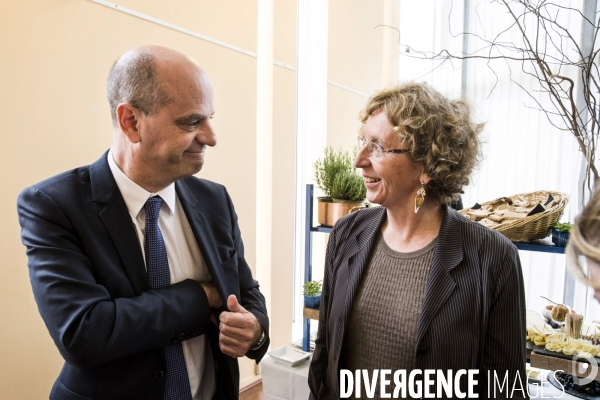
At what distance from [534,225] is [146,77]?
1.54 metres

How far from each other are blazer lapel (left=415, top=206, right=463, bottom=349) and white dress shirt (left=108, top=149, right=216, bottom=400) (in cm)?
66

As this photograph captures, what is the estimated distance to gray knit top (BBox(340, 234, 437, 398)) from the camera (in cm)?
136

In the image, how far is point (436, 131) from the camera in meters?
1.45

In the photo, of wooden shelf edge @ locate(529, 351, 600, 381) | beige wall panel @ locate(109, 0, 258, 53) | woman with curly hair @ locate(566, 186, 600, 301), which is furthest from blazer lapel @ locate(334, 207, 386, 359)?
beige wall panel @ locate(109, 0, 258, 53)

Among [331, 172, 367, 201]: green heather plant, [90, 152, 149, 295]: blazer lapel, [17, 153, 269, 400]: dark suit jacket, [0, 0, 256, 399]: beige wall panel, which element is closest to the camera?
[17, 153, 269, 400]: dark suit jacket

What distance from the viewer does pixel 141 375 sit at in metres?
1.20

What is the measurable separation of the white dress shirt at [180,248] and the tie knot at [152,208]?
0.04ft

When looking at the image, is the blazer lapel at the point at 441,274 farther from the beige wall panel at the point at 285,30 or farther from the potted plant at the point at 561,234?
the beige wall panel at the point at 285,30

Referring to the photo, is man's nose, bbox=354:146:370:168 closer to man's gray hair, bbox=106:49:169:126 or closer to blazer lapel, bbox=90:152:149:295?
man's gray hair, bbox=106:49:169:126

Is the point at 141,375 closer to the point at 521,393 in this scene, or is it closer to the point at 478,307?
the point at 478,307

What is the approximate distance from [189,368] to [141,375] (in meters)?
0.16

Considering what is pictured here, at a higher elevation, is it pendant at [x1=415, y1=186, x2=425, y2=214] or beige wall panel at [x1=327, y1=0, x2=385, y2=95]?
beige wall panel at [x1=327, y1=0, x2=385, y2=95]

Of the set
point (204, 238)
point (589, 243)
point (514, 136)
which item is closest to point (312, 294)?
point (204, 238)

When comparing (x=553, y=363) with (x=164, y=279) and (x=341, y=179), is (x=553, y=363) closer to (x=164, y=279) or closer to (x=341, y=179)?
(x=341, y=179)
